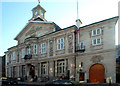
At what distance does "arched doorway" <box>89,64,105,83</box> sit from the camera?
17.3m

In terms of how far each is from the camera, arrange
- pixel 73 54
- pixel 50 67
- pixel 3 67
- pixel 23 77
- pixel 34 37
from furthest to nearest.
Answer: pixel 3 67
pixel 23 77
pixel 34 37
pixel 50 67
pixel 73 54

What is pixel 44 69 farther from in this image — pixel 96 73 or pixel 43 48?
pixel 96 73

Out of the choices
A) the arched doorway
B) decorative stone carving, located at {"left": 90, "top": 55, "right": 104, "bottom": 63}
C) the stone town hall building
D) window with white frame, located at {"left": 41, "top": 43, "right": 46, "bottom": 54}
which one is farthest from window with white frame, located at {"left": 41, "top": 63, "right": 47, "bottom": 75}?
decorative stone carving, located at {"left": 90, "top": 55, "right": 104, "bottom": 63}

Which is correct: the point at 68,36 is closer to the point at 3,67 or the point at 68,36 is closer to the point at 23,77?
the point at 23,77

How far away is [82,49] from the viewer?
19.3 meters

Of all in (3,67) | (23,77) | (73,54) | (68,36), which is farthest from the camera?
(3,67)

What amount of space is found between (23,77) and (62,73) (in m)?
12.0

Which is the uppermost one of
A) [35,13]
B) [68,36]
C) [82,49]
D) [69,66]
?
[35,13]

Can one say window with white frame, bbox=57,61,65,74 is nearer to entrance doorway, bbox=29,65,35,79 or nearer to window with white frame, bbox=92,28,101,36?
entrance doorway, bbox=29,65,35,79

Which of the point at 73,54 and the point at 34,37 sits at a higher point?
the point at 34,37

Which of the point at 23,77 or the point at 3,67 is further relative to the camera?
the point at 3,67

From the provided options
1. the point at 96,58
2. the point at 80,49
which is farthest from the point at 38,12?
the point at 96,58

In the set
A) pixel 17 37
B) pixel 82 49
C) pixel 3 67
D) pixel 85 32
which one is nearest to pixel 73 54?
pixel 82 49

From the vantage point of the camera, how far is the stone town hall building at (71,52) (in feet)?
56.7
